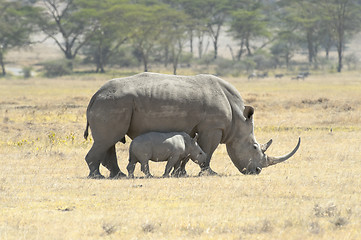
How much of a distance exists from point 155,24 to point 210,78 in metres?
51.0

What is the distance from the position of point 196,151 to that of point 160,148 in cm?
75

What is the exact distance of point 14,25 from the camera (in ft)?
220

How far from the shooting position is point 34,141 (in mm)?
16516

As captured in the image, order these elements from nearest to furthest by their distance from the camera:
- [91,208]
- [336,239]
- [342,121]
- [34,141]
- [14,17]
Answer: [336,239] < [91,208] < [34,141] < [342,121] < [14,17]

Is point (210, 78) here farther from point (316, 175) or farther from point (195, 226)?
point (195, 226)

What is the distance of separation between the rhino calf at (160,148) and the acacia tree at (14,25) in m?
54.7

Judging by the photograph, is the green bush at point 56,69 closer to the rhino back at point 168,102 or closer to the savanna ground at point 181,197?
the savanna ground at point 181,197

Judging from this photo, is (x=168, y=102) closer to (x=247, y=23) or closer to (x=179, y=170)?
(x=179, y=170)

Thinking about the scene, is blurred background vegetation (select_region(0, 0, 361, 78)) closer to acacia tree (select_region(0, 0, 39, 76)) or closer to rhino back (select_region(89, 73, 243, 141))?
acacia tree (select_region(0, 0, 39, 76))

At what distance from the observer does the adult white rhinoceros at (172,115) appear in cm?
1150

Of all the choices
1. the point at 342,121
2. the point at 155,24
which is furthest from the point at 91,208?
the point at 155,24

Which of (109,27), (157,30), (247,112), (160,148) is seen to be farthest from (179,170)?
(109,27)

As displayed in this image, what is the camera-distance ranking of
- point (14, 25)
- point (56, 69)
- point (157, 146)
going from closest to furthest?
point (157, 146)
point (56, 69)
point (14, 25)

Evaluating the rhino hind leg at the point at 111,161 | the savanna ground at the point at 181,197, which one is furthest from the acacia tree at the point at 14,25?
the rhino hind leg at the point at 111,161
